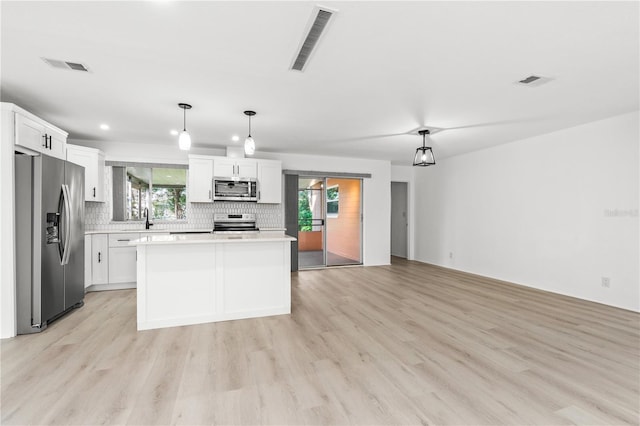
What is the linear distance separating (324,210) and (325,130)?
2.41 metres

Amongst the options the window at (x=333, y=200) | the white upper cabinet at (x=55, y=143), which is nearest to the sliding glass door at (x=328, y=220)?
the window at (x=333, y=200)

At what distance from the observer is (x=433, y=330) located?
303cm

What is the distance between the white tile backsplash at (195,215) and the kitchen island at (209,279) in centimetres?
241

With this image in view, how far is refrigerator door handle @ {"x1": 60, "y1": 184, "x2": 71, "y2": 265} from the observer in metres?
3.37

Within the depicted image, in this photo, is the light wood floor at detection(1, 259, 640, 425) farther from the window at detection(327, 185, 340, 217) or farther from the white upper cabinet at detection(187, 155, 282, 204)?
the window at detection(327, 185, 340, 217)

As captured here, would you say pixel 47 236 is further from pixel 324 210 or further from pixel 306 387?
pixel 324 210

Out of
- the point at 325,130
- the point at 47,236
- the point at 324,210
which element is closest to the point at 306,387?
the point at 47,236

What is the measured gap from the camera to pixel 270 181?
19.2 ft

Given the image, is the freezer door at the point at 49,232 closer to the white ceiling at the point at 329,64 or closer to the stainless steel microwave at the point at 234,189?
the white ceiling at the point at 329,64

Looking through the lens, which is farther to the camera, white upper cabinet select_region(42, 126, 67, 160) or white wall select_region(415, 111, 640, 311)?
white wall select_region(415, 111, 640, 311)

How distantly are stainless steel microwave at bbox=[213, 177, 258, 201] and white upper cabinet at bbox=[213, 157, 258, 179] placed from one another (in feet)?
0.38

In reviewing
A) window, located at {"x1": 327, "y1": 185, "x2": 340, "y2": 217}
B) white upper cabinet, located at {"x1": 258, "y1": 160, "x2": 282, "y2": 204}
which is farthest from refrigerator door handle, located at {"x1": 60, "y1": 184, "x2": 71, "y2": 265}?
window, located at {"x1": 327, "y1": 185, "x2": 340, "y2": 217}

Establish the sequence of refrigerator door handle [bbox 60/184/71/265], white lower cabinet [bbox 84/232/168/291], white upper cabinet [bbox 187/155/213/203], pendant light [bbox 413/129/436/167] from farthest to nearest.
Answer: white upper cabinet [bbox 187/155/213/203] → white lower cabinet [bbox 84/232/168/291] → pendant light [bbox 413/129/436/167] → refrigerator door handle [bbox 60/184/71/265]

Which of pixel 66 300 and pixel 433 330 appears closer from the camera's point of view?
pixel 433 330
